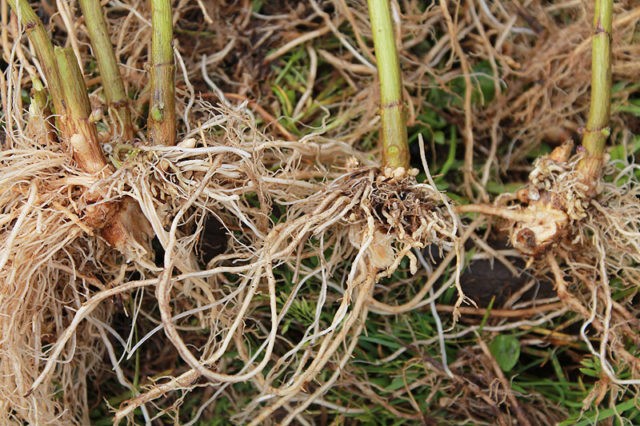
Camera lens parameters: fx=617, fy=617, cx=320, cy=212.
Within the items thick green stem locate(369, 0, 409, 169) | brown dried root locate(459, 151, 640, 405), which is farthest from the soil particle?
thick green stem locate(369, 0, 409, 169)

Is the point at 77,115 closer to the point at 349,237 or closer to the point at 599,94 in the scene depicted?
the point at 349,237

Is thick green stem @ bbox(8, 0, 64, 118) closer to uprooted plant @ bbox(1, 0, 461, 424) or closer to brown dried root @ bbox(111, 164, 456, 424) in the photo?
uprooted plant @ bbox(1, 0, 461, 424)

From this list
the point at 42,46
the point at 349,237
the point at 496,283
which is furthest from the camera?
the point at 496,283

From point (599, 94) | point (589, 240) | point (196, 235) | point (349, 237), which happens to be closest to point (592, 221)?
point (589, 240)

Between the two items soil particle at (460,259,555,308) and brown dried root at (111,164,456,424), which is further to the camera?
soil particle at (460,259,555,308)

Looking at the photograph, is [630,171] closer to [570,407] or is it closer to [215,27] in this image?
[570,407]
